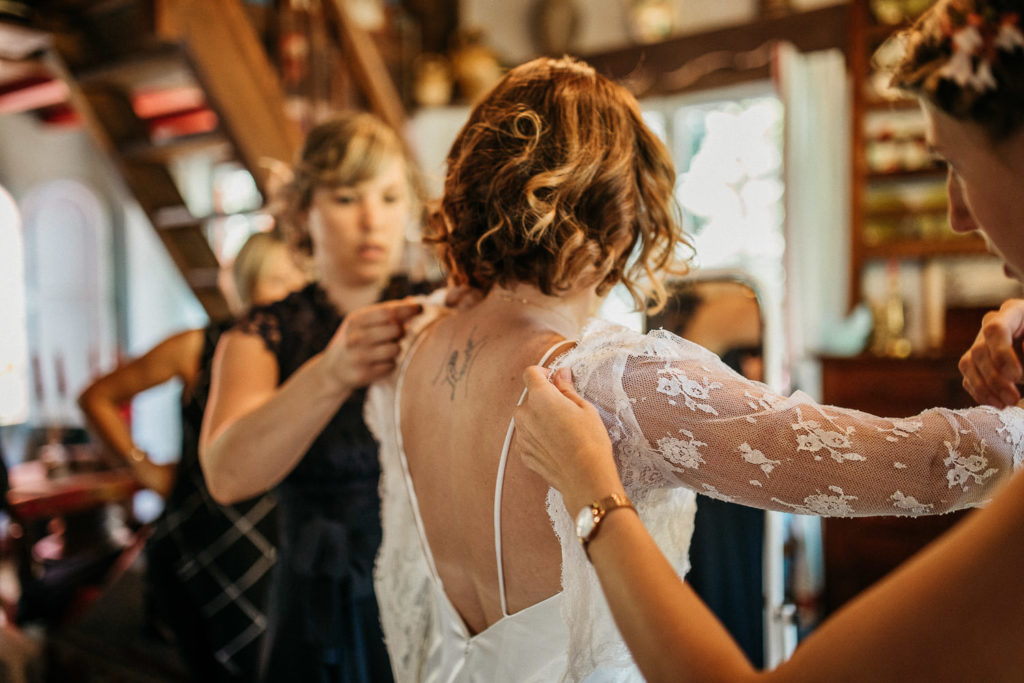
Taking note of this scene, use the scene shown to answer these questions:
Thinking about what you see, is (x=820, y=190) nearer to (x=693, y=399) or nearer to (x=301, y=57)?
(x=301, y=57)

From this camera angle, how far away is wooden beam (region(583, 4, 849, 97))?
4.57 m

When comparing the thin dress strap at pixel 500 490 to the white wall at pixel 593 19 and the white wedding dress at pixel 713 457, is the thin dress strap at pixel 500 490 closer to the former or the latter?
the white wedding dress at pixel 713 457

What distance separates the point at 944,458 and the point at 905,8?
426 cm

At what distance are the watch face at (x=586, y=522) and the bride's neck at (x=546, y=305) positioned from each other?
0.33 m

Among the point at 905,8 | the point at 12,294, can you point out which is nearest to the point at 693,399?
the point at 905,8

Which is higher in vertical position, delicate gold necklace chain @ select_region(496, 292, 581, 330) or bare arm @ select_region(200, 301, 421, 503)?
delicate gold necklace chain @ select_region(496, 292, 581, 330)

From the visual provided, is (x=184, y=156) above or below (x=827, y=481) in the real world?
above

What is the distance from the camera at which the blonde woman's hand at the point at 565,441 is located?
806mm

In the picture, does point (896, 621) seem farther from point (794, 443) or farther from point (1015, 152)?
point (1015, 152)

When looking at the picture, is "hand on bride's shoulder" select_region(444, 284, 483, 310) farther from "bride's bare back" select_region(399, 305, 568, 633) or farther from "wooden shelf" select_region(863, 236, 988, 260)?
"wooden shelf" select_region(863, 236, 988, 260)

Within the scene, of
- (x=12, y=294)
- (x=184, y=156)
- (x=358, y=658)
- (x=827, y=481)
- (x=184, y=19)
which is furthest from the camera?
(x=12, y=294)

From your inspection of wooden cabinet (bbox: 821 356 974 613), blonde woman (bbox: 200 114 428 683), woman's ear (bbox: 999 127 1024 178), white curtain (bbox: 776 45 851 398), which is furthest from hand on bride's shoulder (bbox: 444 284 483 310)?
white curtain (bbox: 776 45 851 398)

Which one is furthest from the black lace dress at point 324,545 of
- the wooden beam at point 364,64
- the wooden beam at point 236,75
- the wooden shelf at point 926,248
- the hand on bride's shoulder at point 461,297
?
the wooden shelf at point 926,248

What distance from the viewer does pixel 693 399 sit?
86 centimetres
